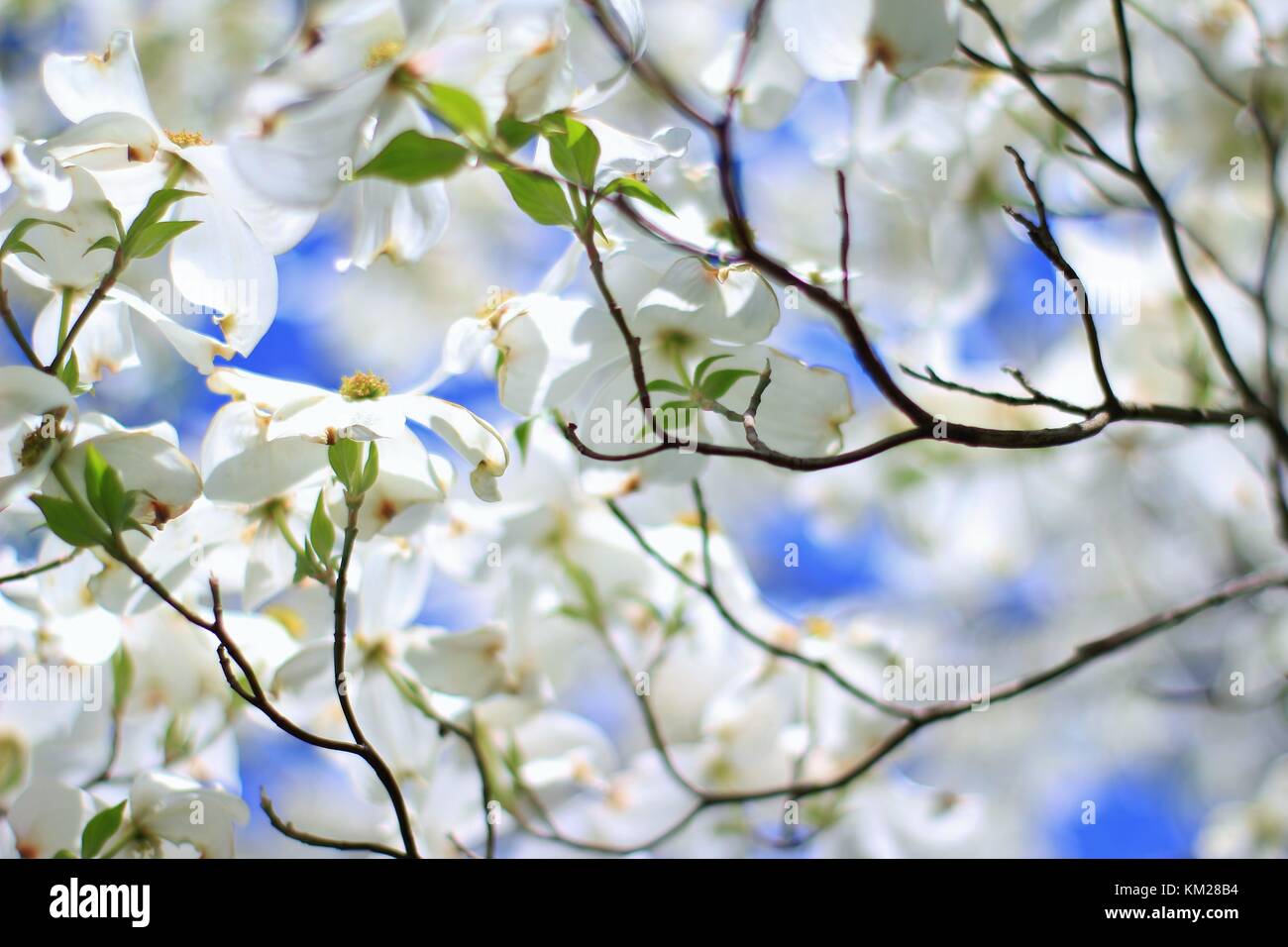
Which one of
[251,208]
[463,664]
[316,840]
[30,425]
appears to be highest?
[251,208]

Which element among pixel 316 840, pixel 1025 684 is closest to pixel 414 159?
pixel 316 840

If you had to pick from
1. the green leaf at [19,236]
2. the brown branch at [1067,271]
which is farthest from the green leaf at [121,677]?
the brown branch at [1067,271]

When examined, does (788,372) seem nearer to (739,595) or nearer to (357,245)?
(357,245)

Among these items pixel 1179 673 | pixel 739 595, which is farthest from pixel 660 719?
pixel 1179 673

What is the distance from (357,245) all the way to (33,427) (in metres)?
0.19

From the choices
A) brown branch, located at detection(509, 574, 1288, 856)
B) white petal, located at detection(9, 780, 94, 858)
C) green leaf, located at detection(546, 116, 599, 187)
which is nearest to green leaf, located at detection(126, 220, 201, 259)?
green leaf, located at detection(546, 116, 599, 187)

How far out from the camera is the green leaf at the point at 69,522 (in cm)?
54

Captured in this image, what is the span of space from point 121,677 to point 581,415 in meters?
0.39

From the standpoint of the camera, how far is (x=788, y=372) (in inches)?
23.9

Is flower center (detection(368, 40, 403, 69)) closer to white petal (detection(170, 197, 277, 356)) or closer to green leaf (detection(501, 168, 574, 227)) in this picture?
green leaf (detection(501, 168, 574, 227))

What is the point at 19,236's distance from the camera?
54cm

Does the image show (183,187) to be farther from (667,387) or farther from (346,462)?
(667,387)

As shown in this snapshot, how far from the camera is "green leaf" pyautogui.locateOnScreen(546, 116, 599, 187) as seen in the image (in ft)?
1.57

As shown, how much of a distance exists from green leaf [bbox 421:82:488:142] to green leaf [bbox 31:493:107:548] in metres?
0.28
